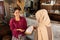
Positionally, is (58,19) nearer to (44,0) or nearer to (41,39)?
(44,0)

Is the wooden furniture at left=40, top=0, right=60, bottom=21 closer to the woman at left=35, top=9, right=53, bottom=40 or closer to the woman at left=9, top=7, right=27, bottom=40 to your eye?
the woman at left=9, top=7, right=27, bottom=40

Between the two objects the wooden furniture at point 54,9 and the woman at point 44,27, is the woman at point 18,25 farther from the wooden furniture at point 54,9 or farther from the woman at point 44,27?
the wooden furniture at point 54,9

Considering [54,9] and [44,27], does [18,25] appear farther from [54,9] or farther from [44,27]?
[54,9]

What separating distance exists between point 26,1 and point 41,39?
1.67 meters

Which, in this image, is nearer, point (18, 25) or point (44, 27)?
point (44, 27)

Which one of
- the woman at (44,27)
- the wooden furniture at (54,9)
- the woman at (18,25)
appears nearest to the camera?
the woman at (44,27)

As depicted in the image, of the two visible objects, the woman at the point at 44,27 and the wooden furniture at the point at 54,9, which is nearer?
the woman at the point at 44,27

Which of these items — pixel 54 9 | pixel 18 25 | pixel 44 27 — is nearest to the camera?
pixel 44 27

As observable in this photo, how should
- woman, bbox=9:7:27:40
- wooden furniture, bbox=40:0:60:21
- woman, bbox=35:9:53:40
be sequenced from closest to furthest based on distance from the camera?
woman, bbox=35:9:53:40
woman, bbox=9:7:27:40
wooden furniture, bbox=40:0:60:21

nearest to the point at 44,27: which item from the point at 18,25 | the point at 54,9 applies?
the point at 18,25

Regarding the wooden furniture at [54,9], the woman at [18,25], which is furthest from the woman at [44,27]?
the wooden furniture at [54,9]

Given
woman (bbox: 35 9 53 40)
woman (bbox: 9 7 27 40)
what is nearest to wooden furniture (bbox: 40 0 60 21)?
woman (bbox: 9 7 27 40)

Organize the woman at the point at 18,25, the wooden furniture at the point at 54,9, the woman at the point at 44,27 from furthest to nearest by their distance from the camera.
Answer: the wooden furniture at the point at 54,9 → the woman at the point at 18,25 → the woman at the point at 44,27

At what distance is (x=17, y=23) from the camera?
214 cm
